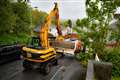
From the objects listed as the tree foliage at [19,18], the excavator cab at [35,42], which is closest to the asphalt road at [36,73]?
the excavator cab at [35,42]

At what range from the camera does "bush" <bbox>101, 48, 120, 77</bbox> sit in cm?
1361

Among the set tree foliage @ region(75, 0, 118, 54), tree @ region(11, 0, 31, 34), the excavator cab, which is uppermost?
tree @ region(11, 0, 31, 34)

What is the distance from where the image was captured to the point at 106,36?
16594mm

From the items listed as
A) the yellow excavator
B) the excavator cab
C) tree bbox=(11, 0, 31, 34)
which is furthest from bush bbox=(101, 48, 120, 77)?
tree bbox=(11, 0, 31, 34)

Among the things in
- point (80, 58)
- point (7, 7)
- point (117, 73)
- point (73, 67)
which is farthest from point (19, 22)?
point (117, 73)

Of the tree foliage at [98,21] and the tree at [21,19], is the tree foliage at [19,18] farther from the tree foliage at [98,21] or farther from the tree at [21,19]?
the tree foliage at [98,21]

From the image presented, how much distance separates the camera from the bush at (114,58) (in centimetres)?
1361

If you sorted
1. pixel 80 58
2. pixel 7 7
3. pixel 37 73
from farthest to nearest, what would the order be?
pixel 7 7
pixel 80 58
pixel 37 73

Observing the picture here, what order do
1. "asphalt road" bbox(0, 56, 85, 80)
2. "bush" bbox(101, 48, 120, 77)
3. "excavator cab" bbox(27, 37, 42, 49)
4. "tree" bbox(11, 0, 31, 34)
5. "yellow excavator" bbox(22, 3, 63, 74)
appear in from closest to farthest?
"bush" bbox(101, 48, 120, 77), "asphalt road" bbox(0, 56, 85, 80), "yellow excavator" bbox(22, 3, 63, 74), "excavator cab" bbox(27, 37, 42, 49), "tree" bbox(11, 0, 31, 34)

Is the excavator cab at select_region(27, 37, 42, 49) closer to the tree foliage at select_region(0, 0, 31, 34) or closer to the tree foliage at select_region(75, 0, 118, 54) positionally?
the tree foliage at select_region(75, 0, 118, 54)

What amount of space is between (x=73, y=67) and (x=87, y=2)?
4.46 metres

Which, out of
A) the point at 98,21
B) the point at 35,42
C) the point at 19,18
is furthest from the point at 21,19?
the point at 98,21

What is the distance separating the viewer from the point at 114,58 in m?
14.2

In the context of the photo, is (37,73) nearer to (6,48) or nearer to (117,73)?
(6,48)
